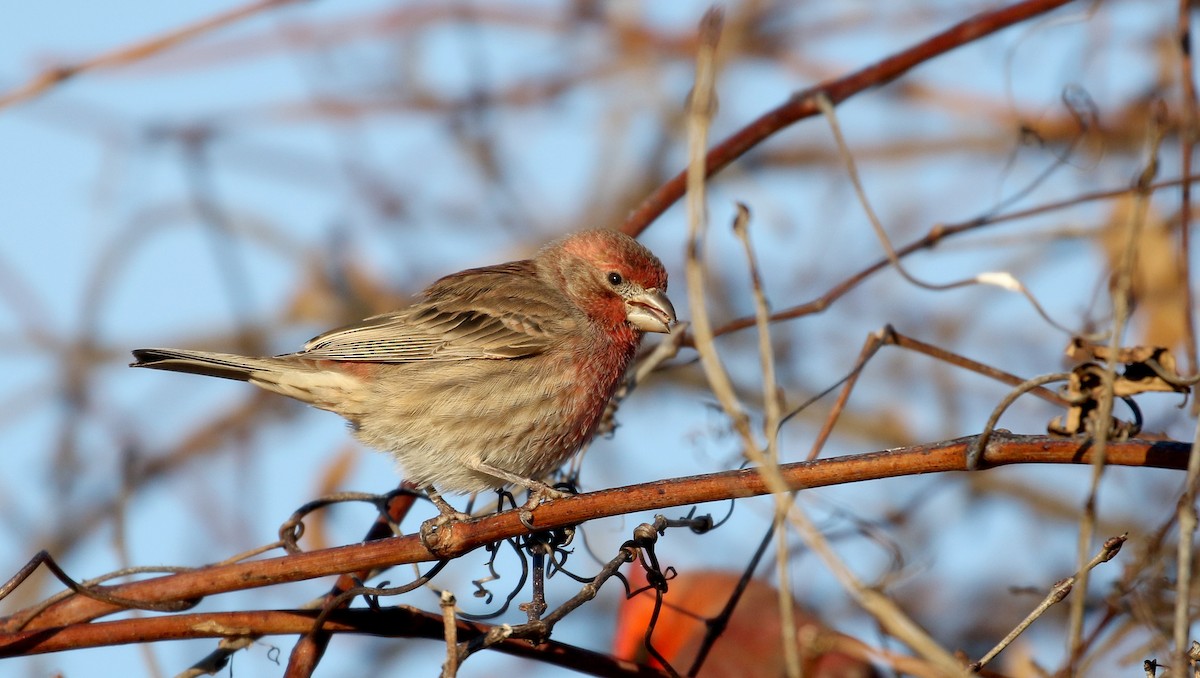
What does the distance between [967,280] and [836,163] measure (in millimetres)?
3318

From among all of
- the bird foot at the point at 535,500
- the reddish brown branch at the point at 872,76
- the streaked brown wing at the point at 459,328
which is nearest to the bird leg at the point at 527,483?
the bird foot at the point at 535,500

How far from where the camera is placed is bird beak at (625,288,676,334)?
5.32m

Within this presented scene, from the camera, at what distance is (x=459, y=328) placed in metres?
5.47

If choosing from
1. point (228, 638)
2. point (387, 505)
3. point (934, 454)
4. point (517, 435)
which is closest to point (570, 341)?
point (517, 435)

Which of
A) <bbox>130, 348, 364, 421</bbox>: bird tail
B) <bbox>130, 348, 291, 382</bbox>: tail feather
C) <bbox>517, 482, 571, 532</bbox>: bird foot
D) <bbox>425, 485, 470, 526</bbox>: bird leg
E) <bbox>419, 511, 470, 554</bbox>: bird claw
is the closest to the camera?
<bbox>517, 482, 571, 532</bbox>: bird foot

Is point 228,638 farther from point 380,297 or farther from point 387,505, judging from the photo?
point 380,297

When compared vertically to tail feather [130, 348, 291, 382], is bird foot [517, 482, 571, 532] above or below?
below

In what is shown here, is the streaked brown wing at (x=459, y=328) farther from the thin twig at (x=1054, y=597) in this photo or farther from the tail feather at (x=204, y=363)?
the thin twig at (x=1054, y=597)

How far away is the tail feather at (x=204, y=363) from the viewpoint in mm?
4504

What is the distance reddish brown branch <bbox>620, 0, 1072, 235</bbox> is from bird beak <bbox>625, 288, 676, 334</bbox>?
0.78 m

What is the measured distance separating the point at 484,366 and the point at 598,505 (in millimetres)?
2325

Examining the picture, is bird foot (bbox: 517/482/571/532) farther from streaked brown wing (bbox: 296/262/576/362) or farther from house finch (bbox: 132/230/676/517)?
streaked brown wing (bbox: 296/262/576/362)

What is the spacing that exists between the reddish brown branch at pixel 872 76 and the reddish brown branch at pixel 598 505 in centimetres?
182

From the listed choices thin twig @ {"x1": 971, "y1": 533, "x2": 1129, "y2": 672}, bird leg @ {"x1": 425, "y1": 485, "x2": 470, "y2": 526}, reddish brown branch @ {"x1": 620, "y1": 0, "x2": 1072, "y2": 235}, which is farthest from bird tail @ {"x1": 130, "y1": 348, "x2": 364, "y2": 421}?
thin twig @ {"x1": 971, "y1": 533, "x2": 1129, "y2": 672}
